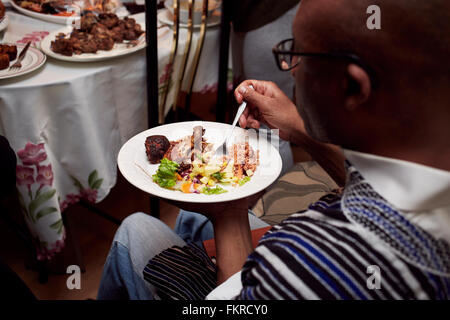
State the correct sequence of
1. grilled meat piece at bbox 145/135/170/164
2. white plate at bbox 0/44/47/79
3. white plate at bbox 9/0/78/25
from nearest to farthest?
grilled meat piece at bbox 145/135/170/164
white plate at bbox 0/44/47/79
white plate at bbox 9/0/78/25

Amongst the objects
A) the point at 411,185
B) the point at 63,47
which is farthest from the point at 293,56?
the point at 63,47

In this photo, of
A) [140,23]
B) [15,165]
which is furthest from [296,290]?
[140,23]

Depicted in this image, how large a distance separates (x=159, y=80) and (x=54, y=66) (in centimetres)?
37

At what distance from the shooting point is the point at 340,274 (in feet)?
1.82

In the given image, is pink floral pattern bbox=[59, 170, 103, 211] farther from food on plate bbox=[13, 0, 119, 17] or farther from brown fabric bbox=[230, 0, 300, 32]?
brown fabric bbox=[230, 0, 300, 32]

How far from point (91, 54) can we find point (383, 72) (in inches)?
39.4

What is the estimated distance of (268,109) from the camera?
1.06 metres

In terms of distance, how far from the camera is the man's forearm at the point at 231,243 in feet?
2.86

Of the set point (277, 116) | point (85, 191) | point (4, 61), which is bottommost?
point (85, 191)

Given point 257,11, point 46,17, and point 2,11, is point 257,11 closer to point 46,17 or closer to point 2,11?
point 46,17

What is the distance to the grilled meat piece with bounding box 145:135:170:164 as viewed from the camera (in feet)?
3.17

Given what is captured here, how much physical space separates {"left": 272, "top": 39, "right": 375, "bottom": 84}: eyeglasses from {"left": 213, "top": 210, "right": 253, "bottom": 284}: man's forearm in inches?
14.9

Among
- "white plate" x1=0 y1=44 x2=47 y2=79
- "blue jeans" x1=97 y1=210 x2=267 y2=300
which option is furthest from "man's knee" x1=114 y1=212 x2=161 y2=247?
"white plate" x1=0 y1=44 x2=47 y2=79
